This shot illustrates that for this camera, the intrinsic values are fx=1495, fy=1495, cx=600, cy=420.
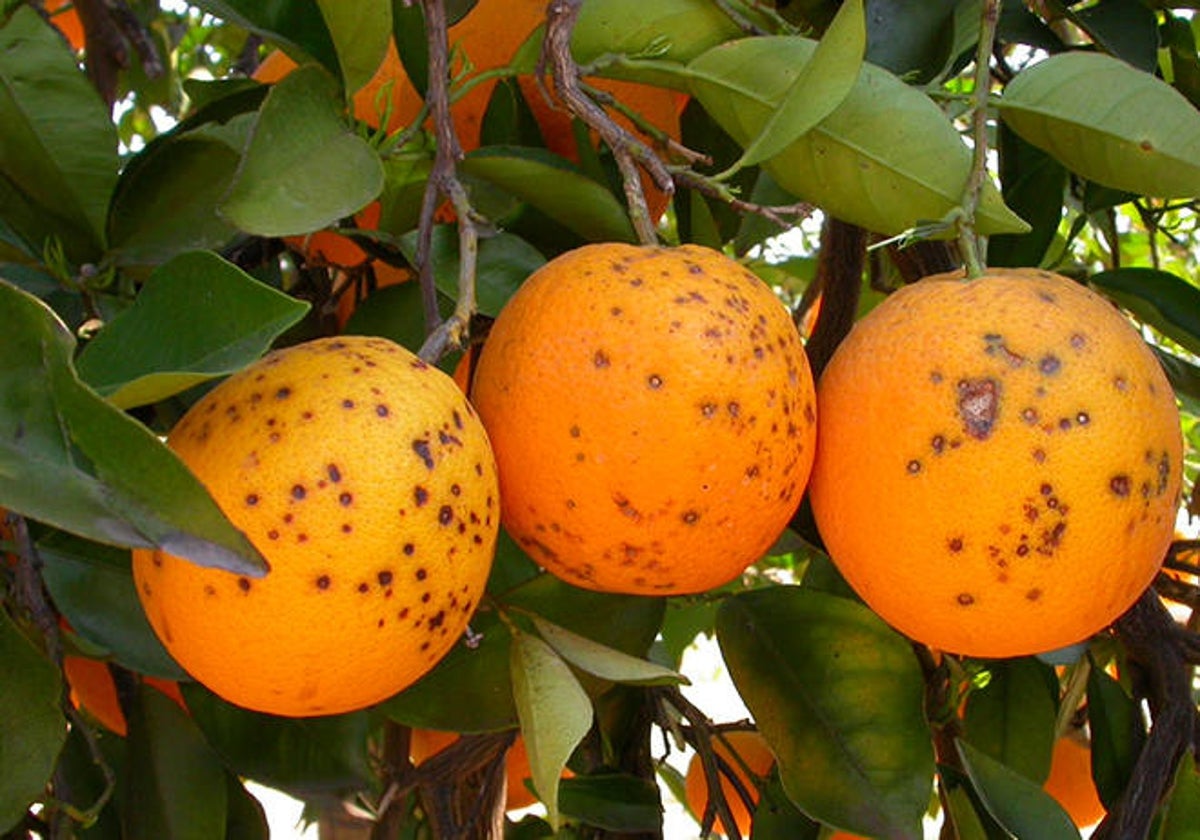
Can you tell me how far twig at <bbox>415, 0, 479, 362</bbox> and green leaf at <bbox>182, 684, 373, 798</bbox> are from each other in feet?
1.20

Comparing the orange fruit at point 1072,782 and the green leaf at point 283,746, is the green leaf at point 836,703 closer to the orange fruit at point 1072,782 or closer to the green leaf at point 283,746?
Result: the green leaf at point 283,746

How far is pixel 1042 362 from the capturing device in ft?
2.40

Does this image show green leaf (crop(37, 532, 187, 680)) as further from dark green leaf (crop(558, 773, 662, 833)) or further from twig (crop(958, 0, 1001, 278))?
twig (crop(958, 0, 1001, 278))

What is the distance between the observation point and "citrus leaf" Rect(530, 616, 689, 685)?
2.44ft

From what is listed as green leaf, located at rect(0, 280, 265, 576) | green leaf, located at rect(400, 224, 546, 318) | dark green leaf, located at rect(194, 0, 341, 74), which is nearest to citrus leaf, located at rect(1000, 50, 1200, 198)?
green leaf, located at rect(400, 224, 546, 318)

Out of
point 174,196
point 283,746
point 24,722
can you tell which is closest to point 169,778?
point 283,746

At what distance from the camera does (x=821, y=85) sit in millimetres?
758

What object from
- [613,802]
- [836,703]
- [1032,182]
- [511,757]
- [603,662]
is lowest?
[511,757]

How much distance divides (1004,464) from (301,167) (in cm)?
38

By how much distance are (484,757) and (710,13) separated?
61cm

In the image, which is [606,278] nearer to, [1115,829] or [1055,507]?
[1055,507]

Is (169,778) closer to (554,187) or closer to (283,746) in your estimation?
(283,746)

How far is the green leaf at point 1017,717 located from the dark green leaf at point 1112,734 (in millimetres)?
50

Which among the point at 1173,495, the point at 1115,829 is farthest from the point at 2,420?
the point at 1115,829
